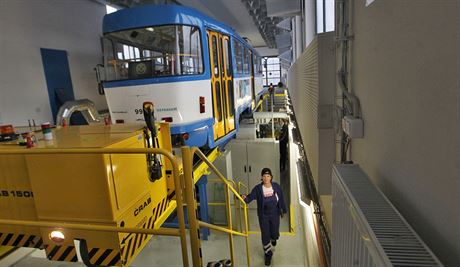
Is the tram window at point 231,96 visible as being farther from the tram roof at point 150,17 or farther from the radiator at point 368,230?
the radiator at point 368,230

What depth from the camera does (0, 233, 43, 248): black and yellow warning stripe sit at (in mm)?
2473

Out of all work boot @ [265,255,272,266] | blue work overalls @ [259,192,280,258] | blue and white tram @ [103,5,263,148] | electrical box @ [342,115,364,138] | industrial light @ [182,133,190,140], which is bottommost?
work boot @ [265,255,272,266]

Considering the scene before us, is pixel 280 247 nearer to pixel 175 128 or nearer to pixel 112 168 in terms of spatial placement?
pixel 175 128

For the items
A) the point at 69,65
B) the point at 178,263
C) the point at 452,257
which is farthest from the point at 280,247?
the point at 69,65

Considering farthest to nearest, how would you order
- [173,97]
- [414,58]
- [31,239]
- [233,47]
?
[233,47], [173,97], [31,239], [414,58]

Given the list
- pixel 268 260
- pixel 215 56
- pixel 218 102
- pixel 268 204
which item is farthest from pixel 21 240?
pixel 268 260

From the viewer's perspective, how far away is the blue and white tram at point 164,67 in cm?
409

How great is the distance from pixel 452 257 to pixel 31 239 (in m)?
2.89

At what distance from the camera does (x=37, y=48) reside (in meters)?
7.39

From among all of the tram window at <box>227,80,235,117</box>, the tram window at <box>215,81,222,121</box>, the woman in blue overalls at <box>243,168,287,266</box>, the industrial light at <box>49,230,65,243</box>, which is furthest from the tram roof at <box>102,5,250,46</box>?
the woman in blue overalls at <box>243,168,287,266</box>

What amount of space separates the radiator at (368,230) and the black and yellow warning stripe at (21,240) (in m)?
2.38

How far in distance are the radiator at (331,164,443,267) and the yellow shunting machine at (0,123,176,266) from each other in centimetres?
158

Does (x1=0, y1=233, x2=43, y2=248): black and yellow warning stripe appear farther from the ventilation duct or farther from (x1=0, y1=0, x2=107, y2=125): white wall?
the ventilation duct

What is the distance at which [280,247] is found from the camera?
6.66 m
